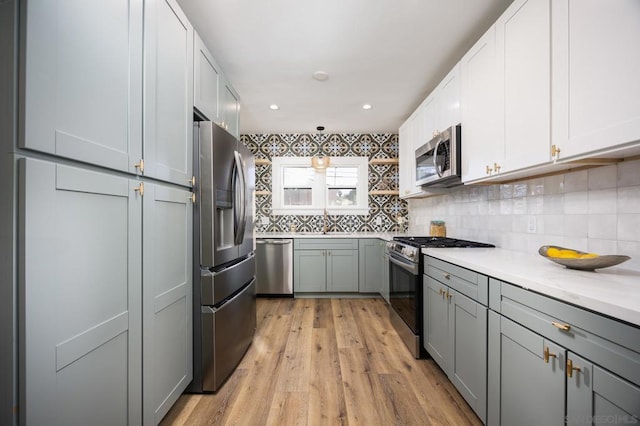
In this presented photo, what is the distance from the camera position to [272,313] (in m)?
3.28

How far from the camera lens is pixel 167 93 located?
1448 millimetres

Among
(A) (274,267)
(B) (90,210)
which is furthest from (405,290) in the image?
(B) (90,210)

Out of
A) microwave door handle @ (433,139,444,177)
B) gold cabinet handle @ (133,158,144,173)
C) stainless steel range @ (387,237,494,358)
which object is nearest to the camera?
gold cabinet handle @ (133,158,144,173)

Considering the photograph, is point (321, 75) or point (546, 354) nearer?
point (546, 354)

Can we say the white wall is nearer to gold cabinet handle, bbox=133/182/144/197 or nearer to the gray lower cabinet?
the gray lower cabinet

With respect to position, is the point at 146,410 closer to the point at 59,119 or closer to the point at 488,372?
the point at 59,119

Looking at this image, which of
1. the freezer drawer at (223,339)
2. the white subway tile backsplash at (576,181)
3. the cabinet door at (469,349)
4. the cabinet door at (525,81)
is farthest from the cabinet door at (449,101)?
the freezer drawer at (223,339)

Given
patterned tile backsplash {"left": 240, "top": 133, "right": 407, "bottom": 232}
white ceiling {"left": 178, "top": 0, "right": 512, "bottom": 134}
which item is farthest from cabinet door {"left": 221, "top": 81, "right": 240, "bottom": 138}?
patterned tile backsplash {"left": 240, "top": 133, "right": 407, "bottom": 232}

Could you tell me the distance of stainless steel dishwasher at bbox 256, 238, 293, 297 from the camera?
3.88m

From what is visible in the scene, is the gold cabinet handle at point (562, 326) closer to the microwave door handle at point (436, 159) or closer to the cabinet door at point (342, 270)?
the microwave door handle at point (436, 159)

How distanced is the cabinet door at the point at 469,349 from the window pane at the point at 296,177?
3214 millimetres

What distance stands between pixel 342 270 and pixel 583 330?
3.08m

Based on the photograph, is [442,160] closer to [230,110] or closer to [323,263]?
[230,110]

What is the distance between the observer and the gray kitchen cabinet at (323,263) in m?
3.88
